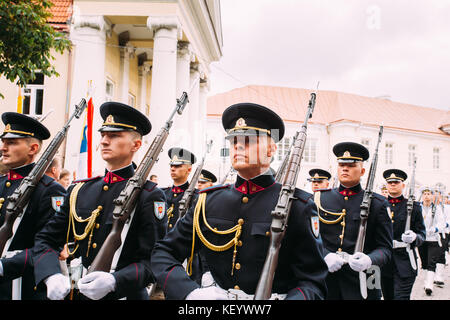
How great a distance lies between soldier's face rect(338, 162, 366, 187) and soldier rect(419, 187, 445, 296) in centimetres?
482

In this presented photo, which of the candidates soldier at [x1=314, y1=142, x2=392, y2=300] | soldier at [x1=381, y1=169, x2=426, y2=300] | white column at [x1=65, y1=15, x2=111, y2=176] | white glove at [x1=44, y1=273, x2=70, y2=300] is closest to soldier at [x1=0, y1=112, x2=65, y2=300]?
white glove at [x1=44, y1=273, x2=70, y2=300]

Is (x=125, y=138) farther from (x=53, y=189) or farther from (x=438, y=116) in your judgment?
(x=438, y=116)

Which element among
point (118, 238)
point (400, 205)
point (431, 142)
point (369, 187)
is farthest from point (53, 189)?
point (431, 142)

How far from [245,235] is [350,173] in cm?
243

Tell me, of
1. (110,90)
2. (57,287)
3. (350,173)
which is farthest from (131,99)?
(57,287)

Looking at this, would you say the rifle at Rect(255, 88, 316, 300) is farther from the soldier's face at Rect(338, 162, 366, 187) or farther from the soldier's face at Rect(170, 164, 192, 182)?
the soldier's face at Rect(170, 164, 192, 182)

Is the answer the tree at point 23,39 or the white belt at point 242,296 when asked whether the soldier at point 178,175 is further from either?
the white belt at point 242,296

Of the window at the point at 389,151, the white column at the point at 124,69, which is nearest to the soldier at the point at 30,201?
the white column at the point at 124,69

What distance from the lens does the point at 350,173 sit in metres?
4.30

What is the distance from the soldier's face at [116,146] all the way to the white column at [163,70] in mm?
9240

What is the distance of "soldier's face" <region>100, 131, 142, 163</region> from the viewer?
117 inches

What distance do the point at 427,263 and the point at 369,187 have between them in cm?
490

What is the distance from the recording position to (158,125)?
1248 centimetres

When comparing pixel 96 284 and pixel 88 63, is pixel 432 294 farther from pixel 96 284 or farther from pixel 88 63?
pixel 88 63
